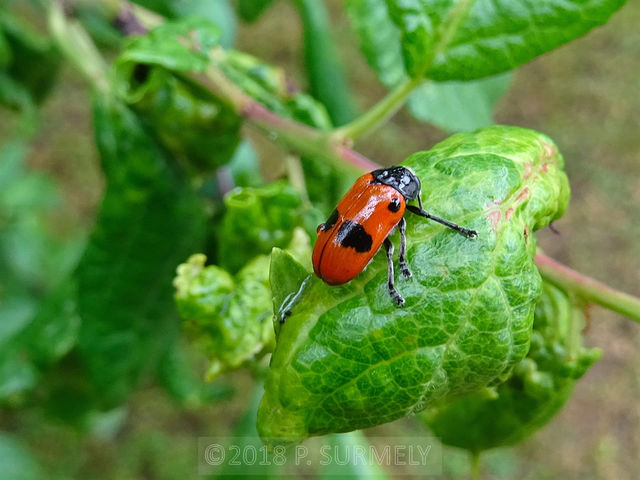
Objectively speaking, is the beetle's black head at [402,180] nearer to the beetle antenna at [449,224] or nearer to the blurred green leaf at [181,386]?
the beetle antenna at [449,224]

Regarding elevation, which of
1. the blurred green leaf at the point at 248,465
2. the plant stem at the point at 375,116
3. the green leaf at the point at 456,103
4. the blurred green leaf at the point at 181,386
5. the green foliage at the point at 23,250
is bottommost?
the blurred green leaf at the point at 248,465

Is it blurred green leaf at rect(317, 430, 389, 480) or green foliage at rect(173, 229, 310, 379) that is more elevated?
green foliage at rect(173, 229, 310, 379)

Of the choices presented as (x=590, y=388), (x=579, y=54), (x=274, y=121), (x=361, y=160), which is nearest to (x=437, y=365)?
(x=361, y=160)

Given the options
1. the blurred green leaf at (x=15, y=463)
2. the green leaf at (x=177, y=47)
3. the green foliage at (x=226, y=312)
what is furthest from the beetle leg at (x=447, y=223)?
the blurred green leaf at (x=15, y=463)

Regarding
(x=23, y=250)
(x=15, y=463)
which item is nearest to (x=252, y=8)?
(x=23, y=250)

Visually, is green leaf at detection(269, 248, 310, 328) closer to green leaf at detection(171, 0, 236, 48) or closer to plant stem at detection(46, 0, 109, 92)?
plant stem at detection(46, 0, 109, 92)

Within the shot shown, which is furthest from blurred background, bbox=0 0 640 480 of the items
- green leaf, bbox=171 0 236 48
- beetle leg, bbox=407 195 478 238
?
beetle leg, bbox=407 195 478 238
